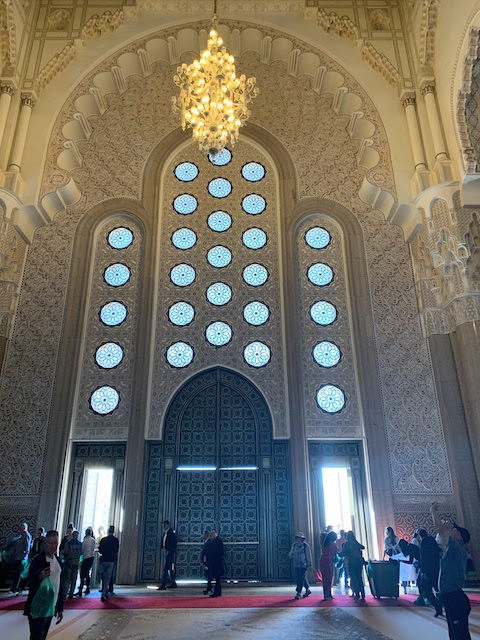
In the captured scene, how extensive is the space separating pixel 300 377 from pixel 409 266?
2.88m

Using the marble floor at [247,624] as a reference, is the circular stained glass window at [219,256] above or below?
above

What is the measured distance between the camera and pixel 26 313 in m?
8.98

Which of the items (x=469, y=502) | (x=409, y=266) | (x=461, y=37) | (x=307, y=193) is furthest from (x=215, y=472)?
(x=461, y=37)

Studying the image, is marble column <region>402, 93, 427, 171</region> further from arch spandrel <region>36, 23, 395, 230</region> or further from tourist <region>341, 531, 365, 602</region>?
tourist <region>341, 531, 365, 602</region>

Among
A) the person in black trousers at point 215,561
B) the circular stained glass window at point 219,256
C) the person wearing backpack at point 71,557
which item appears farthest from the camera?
the circular stained glass window at point 219,256

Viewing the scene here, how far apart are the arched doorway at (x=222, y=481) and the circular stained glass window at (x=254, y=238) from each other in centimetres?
264

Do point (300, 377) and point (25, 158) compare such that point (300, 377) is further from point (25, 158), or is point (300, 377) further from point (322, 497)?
point (25, 158)

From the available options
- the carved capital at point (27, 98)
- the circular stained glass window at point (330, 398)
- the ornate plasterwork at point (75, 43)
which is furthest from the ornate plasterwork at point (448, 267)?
the carved capital at point (27, 98)

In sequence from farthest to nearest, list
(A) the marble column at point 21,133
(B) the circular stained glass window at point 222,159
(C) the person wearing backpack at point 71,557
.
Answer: (B) the circular stained glass window at point 222,159 → (A) the marble column at point 21,133 → (C) the person wearing backpack at point 71,557

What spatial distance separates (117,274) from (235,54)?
18.2 feet

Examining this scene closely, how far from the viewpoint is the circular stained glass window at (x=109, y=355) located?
29.8ft

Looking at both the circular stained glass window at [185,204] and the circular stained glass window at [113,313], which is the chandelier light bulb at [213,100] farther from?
the circular stained glass window at [113,313]

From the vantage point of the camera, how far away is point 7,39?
31.7 ft

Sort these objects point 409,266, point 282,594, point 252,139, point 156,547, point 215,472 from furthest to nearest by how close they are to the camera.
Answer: point 252,139 → point 409,266 → point 215,472 → point 156,547 → point 282,594
